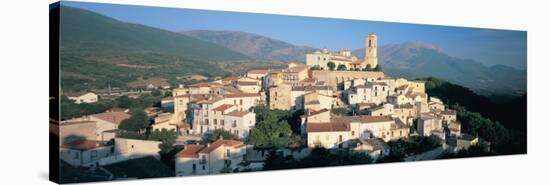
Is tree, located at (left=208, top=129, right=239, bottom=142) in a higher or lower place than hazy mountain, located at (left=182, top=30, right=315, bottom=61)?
lower

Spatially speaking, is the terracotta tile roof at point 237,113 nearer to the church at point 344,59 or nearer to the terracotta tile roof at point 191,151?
the terracotta tile roof at point 191,151

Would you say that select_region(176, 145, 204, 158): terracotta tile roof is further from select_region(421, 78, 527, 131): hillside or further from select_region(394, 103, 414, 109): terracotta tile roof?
select_region(421, 78, 527, 131): hillside

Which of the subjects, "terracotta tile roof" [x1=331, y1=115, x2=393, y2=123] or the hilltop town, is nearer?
the hilltop town

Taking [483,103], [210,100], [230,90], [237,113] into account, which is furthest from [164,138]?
[483,103]

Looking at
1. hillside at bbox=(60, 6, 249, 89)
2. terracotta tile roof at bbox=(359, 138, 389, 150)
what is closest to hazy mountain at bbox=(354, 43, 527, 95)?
terracotta tile roof at bbox=(359, 138, 389, 150)

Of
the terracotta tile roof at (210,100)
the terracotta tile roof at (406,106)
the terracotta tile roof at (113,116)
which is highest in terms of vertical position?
the terracotta tile roof at (210,100)

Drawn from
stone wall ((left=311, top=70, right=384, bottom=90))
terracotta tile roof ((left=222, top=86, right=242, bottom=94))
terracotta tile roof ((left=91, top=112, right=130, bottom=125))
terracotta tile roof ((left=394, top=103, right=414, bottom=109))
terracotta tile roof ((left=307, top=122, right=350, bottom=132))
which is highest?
stone wall ((left=311, top=70, right=384, bottom=90))

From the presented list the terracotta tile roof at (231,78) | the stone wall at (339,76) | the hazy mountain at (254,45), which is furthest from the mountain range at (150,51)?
the stone wall at (339,76)

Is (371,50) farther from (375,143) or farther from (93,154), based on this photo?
(93,154)
